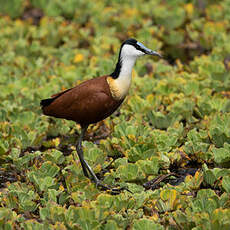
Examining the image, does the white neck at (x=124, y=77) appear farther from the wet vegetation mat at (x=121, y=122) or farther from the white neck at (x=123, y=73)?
the wet vegetation mat at (x=121, y=122)

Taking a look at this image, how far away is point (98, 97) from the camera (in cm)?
500

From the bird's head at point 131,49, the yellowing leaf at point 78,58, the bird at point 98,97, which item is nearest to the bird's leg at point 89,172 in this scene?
the bird at point 98,97

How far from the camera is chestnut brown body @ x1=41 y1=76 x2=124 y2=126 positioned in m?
5.01

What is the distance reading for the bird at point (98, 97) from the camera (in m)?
5.02

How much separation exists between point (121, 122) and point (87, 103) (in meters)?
1.03

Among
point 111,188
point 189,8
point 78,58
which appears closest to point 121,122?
point 111,188

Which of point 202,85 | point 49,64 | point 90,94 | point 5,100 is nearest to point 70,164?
point 90,94

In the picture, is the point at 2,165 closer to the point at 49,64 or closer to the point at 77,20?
the point at 49,64

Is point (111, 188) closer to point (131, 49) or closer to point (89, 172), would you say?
point (89, 172)

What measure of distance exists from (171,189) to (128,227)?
503mm

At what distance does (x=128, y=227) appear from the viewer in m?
4.20

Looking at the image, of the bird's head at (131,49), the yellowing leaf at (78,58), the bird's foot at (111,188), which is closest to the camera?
the bird's foot at (111,188)

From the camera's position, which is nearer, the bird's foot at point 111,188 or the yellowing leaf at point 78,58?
the bird's foot at point 111,188

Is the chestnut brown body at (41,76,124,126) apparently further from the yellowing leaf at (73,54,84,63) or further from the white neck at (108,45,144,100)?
the yellowing leaf at (73,54,84,63)
